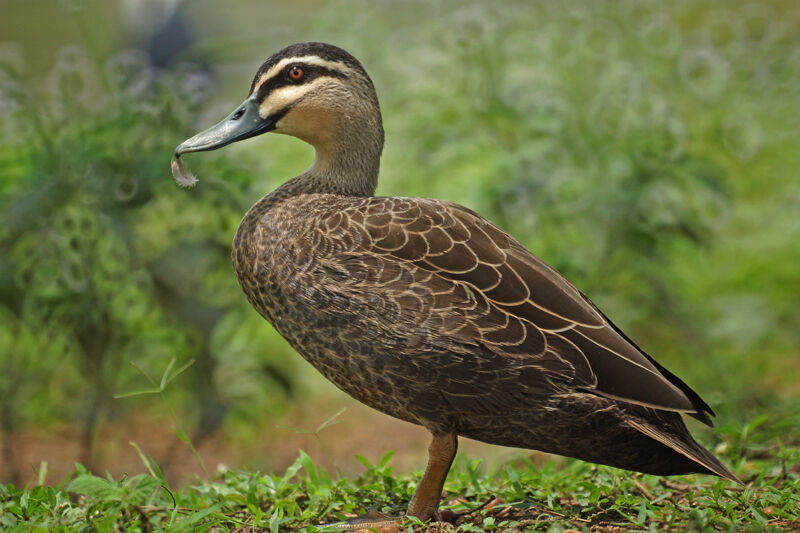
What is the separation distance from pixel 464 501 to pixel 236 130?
1642 mm

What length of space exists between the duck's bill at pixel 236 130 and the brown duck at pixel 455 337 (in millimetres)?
371

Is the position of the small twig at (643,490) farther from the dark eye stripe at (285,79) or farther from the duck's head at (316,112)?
the dark eye stripe at (285,79)

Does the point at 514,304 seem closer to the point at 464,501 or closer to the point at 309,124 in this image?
the point at 464,501

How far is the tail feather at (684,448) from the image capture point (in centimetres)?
289

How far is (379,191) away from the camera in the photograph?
6.20 m

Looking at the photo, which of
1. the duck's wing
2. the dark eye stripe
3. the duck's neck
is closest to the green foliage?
the duck's wing

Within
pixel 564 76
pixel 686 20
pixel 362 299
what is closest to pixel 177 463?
pixel 362 299

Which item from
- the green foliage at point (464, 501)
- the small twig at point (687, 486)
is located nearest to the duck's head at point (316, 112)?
the green foliage at point (464, 501)

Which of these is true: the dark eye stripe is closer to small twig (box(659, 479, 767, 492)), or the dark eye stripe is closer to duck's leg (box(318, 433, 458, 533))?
duck's leg (box(318, 433, 458, 533))

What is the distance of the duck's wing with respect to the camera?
2924mm

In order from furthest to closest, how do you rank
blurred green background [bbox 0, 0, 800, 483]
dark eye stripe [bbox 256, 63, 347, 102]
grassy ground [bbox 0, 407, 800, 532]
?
1. blurred green background [bbox 0, 0, 800, 483]
2. dark eye stripe [bbox 256, 63, 347, 102]
3. grassy ground [bbox 0, 407, 800, 532]

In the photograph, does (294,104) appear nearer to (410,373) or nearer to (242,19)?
(410,373)

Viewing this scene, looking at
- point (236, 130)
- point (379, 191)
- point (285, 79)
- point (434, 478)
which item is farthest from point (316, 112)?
point (379, 191)

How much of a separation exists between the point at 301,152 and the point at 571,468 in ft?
12.5
